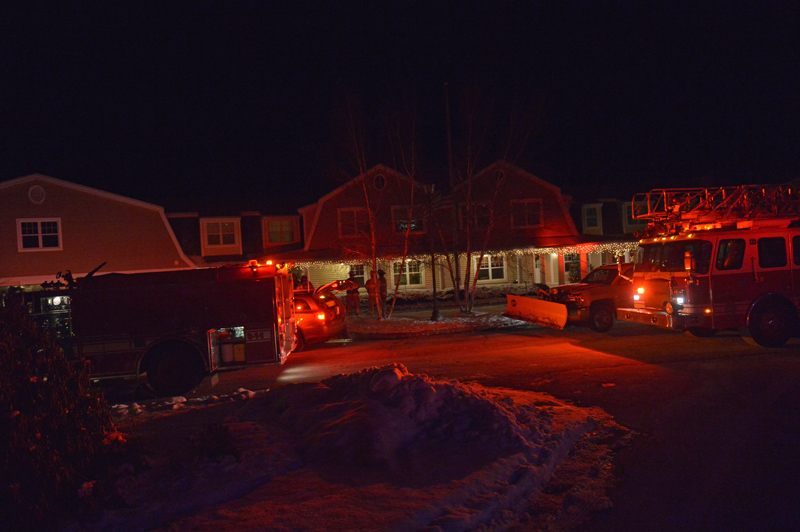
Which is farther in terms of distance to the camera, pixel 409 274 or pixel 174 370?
pixel 409 274

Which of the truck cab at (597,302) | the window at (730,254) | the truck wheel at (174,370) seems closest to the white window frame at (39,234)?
the truck wheel at (174,370)

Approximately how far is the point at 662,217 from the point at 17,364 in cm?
1201

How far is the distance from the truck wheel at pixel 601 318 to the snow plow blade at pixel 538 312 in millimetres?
985

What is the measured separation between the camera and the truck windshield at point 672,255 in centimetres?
1107

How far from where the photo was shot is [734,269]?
11.1 m

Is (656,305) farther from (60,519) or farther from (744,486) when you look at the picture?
(60,519)

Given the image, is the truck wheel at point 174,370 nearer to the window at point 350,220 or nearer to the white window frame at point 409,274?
the window at point 350,220

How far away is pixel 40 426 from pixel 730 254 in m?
11.6

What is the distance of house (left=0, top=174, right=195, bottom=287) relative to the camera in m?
25.2

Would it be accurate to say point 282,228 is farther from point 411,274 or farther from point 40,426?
point 40,426

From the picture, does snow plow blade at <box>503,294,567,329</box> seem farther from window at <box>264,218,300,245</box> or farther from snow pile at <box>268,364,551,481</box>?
window at <box>264,218,300,245</box>

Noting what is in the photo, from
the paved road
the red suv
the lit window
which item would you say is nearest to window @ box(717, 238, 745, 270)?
the paved road

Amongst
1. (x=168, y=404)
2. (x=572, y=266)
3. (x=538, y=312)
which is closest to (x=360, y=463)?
(x=168, y=404)

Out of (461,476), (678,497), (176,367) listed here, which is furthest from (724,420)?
(176,367)
